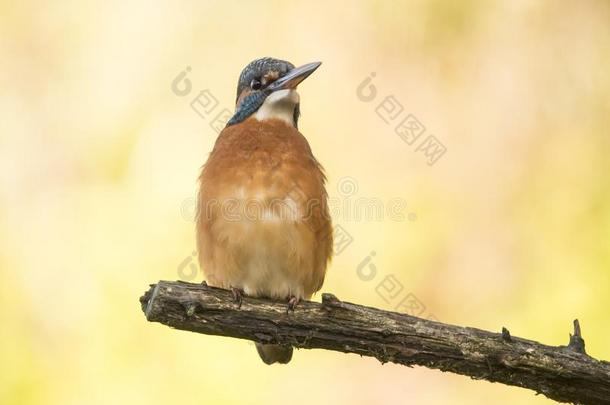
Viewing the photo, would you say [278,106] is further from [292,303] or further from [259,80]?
[292,303]

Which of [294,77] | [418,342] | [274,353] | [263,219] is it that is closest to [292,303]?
[263,219]

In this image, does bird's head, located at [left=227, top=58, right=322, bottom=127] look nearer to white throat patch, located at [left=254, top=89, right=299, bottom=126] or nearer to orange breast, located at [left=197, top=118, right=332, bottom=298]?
white throat patch, located at [left=254, top=89, right=299, bottom=126]

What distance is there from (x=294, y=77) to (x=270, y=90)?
0.75 ft

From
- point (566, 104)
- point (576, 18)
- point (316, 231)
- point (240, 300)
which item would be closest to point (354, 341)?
point (240, 300)

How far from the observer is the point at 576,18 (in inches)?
355

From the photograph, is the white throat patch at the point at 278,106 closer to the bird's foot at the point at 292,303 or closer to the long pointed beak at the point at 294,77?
the long pointed beak at the point at 294,77

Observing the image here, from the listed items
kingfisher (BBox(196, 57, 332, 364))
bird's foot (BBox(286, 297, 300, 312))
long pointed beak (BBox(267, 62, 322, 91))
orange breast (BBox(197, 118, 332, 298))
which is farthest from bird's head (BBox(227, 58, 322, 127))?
bird's foot (BBox(286, 297, 300, 312))

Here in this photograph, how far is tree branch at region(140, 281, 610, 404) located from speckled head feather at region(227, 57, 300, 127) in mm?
2024

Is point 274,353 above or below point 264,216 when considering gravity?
below

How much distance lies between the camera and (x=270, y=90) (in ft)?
22.7

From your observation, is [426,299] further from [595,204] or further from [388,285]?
[595,204]

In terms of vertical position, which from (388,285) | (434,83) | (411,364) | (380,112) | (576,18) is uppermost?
(576,18)

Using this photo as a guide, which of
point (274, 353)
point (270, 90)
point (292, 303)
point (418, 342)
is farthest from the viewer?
point (270, 90)

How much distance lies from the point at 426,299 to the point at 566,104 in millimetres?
2504
